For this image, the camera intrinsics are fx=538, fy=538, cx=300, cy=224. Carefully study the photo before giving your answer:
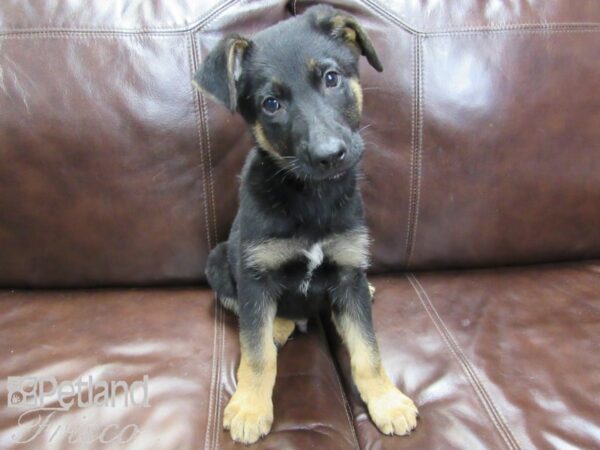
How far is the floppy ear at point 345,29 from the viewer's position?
1.78m

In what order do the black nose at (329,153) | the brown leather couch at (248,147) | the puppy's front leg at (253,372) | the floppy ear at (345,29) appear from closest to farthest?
the black nose at (329,153) → the puppy's front leg at (253,372) → the floppy ear at (345,29) → the brown leather couch at (248,147)

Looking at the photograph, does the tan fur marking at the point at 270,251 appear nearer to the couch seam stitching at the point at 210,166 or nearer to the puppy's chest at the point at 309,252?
the puppy's chest at the point at 309,252

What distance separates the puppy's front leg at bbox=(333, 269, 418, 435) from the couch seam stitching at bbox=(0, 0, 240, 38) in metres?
1.18

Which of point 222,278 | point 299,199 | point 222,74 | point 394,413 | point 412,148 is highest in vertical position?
point 222,74

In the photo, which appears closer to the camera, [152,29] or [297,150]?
[297,150]

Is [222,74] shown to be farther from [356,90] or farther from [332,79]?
[356,90]

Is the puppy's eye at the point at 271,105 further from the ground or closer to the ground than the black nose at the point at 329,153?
further from the ground

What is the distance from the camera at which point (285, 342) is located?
2.10m

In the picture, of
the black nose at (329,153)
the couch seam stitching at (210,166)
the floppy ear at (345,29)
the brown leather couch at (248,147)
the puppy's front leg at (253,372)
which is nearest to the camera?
the black nose at (329,153)

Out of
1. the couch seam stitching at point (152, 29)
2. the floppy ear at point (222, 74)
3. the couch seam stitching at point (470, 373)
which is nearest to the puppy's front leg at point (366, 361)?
the couch seam stitching at point (470, 373)

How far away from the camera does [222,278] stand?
219 cm

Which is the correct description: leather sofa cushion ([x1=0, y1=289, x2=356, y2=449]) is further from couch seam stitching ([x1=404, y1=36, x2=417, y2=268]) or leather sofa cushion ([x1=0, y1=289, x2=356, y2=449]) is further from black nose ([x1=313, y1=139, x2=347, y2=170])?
black nose ([x1=313, y1=139, x2=347, y2=170])


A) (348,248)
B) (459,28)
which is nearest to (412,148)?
(459,28)

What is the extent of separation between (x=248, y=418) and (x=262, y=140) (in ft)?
2.93
